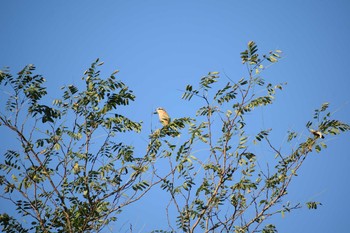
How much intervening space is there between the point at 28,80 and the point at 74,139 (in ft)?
3.98

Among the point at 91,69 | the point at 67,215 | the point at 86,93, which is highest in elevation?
the point at 91,69

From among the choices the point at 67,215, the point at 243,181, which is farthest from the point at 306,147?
the point at 67,215

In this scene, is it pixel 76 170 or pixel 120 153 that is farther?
pixel 120 153

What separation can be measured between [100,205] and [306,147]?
3.56 metres

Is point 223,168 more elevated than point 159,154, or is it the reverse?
point 159,154

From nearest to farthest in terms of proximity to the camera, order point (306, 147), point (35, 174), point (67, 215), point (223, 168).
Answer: point (67, 215), point (35, 174), point (223, 168), point (306, 147)

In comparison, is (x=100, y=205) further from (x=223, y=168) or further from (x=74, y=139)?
(x=223, y=168)

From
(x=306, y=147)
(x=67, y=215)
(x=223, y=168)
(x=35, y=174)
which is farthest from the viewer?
(x=306, y=147)

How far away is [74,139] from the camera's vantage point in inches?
200

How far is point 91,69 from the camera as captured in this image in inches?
204

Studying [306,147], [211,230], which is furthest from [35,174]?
[306,147]

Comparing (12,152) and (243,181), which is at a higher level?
(12,152)

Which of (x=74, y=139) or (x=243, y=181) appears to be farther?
(x=243, y=181)

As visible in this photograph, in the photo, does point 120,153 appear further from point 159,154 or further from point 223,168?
point 223,168
